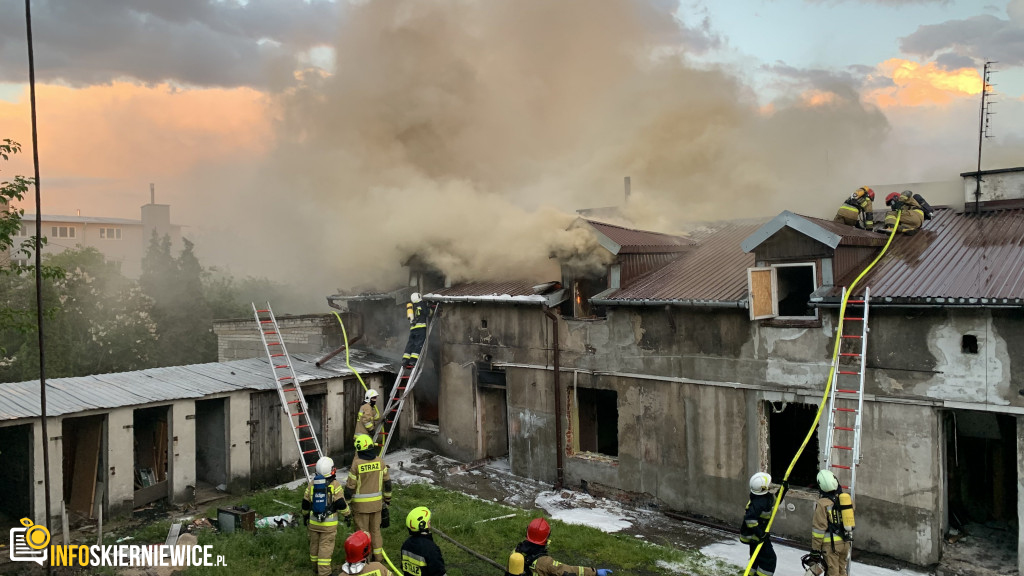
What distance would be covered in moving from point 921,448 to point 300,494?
1108cm

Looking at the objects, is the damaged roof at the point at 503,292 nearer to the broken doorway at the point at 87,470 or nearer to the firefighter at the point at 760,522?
the firefighter at the point at 760,522

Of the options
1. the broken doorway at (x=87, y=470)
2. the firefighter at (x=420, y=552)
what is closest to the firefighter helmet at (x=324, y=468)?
the firefighter at (x=420, y=552)

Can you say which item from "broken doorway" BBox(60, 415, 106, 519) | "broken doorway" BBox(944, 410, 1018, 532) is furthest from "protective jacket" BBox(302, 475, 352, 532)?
"broken doorway" BBox(944, 410, 1018, 532)

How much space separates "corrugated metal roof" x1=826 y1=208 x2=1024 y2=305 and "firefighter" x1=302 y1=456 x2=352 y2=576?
8.08m

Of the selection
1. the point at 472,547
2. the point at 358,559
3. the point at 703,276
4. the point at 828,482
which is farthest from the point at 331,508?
the point at 703,276

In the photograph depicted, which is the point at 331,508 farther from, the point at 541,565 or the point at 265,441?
the point at 265,441

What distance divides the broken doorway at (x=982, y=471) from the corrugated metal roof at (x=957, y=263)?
2706mm

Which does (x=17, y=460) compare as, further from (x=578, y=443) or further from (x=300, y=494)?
(x=578, y=443)

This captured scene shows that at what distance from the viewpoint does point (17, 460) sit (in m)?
12.4

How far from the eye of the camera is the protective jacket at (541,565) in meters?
6.38

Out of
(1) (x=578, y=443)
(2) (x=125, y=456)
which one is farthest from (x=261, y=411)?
(1) (x=578, y=443)

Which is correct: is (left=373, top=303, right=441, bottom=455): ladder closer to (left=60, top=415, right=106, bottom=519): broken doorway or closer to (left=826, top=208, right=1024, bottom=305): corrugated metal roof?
(left=60, top=415, right=106, bottom=519): broken doorway

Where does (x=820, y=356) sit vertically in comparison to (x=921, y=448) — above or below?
above

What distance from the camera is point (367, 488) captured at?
9.49m
